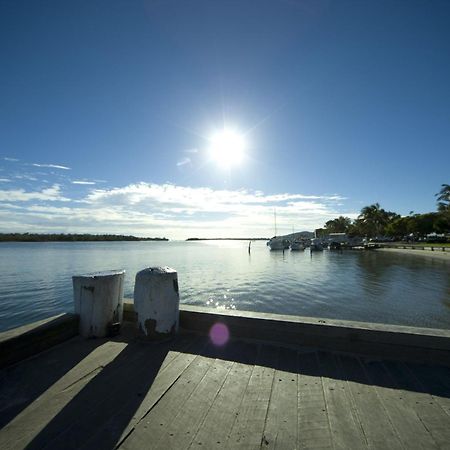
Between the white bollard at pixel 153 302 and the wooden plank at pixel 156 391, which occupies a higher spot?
the white bollard at pixel 153 302

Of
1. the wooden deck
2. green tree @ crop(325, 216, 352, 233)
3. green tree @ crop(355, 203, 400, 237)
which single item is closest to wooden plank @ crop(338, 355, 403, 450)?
the wooden deck

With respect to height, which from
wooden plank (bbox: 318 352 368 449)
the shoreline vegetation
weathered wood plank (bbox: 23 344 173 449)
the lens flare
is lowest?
wooden plank (bbox: 318 352 368 449)

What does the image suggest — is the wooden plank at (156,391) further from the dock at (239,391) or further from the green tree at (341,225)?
the green tree at (341,225)

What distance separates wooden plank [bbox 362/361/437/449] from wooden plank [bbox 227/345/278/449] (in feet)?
3.49

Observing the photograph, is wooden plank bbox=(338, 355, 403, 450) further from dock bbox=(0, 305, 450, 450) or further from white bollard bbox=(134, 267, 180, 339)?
white bollard bbox=(134, 267, 180, 339)

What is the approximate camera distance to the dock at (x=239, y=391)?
7.27 ft

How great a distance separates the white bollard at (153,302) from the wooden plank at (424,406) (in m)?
2.92

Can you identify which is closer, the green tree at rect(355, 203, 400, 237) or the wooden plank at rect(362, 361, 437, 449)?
the wooden plank at rect(362, 361, 437, 449)

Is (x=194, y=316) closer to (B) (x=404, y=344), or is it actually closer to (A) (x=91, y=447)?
(A) (x=91, y=447)

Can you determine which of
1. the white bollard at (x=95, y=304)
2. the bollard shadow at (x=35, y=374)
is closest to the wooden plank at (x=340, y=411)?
the bollard shadow at (x=35, y=374)

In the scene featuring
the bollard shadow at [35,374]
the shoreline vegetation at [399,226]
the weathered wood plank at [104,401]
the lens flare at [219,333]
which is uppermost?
the shoreline vegetation at [399,226]

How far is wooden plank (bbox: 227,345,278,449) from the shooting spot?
7.14ft

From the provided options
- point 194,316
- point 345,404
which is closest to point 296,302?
point 194,316

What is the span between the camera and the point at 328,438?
2.20 meters
